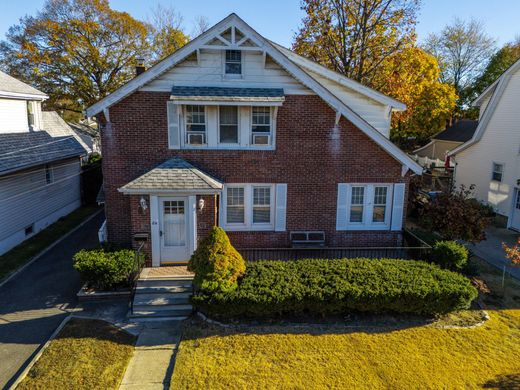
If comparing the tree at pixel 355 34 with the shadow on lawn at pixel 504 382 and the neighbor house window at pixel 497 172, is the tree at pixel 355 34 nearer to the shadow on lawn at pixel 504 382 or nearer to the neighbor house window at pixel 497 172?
the neighbor house window at pixel 497 172

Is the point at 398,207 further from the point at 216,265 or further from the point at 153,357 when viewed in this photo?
the point at 153,357

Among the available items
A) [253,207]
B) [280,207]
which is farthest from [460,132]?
[253,207]

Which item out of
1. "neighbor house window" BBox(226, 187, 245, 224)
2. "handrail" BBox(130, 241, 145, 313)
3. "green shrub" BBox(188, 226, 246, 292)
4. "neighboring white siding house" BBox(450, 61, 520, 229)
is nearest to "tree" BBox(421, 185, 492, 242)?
"neighbor house window" BBox(226, 187, 245, 224)

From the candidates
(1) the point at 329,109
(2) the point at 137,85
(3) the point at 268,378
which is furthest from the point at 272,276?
(2) the point at 137,85

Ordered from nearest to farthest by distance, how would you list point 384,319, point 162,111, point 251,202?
point 384,319 < point 162,111 < point 251,202

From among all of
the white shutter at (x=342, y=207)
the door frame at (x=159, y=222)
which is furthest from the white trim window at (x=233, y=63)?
the white shutter at (x=342, y=207)

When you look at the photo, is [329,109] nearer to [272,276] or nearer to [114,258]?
[272,276]

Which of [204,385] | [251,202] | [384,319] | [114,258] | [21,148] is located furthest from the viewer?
[21,148]
